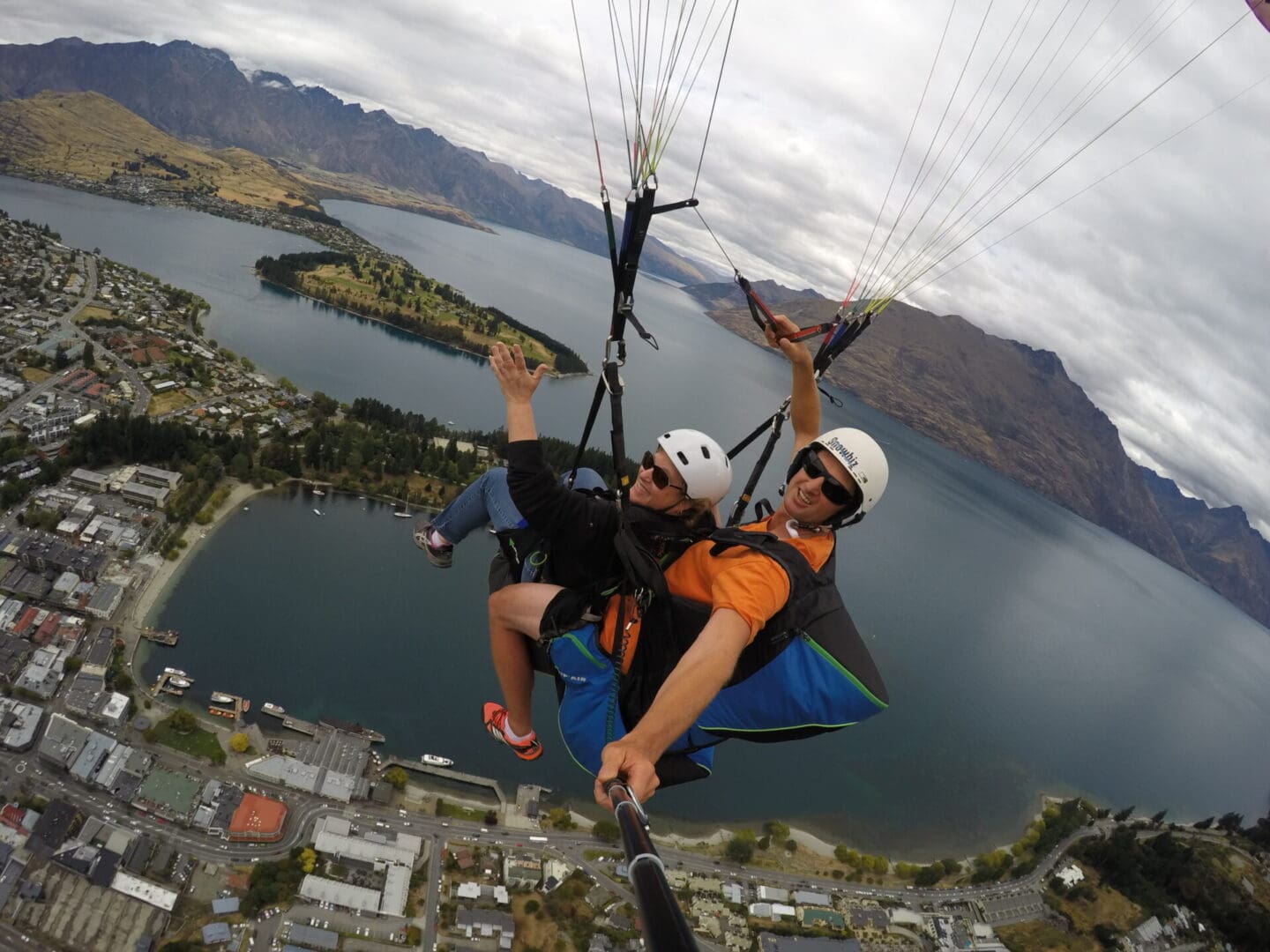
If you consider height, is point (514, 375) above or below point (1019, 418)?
below

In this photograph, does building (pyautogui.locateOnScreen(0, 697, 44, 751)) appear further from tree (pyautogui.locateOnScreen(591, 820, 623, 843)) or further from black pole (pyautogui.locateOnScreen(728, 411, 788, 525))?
black pole (pyautogui.locateOnScreen(728, 411, 788, 525))

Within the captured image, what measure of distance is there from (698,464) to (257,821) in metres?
13.2

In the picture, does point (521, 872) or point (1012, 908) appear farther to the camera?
point (1012, 908)

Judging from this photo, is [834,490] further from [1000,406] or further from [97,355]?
[1000,406]

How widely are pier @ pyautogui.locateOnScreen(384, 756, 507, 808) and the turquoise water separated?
0.44 metres

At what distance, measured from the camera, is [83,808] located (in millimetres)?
11352

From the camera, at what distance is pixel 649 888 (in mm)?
947

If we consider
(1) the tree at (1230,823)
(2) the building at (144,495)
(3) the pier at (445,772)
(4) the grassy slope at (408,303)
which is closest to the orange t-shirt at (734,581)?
(3) the pier at (445,772)

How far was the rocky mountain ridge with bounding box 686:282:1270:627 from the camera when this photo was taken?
3674 inches

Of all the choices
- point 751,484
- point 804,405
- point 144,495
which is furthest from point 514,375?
point 144,495

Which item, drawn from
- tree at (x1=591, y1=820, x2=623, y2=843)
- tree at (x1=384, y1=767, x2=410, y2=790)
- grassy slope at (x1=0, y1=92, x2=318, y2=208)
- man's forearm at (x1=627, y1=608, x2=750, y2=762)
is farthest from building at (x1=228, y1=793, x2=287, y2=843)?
grassy slope at (x1=0, y1=92, x2=318, y2=208)

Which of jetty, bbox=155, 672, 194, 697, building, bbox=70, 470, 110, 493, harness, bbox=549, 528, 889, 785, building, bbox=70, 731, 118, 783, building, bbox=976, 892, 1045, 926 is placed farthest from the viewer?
building, bbox=70, 470, 110, 493

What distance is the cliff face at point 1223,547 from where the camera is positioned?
331ft

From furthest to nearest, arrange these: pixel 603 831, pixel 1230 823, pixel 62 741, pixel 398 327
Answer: pixel 398 327
pixel 1230 823
pixel 603 831
pixel 62 741
